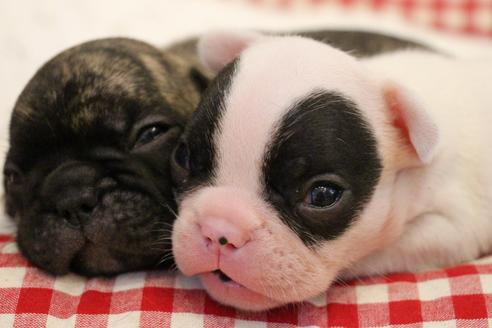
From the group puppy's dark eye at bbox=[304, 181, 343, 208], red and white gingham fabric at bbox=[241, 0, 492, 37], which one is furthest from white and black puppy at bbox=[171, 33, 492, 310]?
Answer: red and white gingham fabric at bbox=[241, 0, 492, 37]

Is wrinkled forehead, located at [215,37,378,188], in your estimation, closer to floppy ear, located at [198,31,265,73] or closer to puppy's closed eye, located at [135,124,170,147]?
floppy ear, located at [198,31,265,73]

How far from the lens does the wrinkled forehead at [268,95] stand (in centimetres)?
184

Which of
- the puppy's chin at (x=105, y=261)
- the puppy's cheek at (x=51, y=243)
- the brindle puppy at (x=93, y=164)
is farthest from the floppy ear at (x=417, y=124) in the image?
the puppy's cheek at (x=51, y=243)

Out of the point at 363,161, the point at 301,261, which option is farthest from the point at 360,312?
the point at 363,161

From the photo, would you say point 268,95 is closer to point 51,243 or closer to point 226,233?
point 226,233

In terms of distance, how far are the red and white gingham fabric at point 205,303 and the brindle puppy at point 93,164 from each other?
0.08 meters

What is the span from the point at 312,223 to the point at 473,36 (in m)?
2.94

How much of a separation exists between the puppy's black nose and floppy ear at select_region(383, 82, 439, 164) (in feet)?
3.10

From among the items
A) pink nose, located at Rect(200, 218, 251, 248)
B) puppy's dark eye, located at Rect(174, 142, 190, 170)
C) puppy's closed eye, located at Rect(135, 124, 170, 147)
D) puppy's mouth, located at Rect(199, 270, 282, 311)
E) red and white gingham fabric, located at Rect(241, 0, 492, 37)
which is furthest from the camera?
red and white gingham fabric, located at Rect(241, 0, 492, 37)

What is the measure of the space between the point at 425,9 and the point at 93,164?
Result: 10.1 ft

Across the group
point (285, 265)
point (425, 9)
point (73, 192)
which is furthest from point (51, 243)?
point (425, 9)

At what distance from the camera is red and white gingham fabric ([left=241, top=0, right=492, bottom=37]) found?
445 centimetres

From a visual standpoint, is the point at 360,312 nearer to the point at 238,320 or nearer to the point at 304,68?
the point at 238,320

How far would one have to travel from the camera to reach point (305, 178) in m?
1.84
